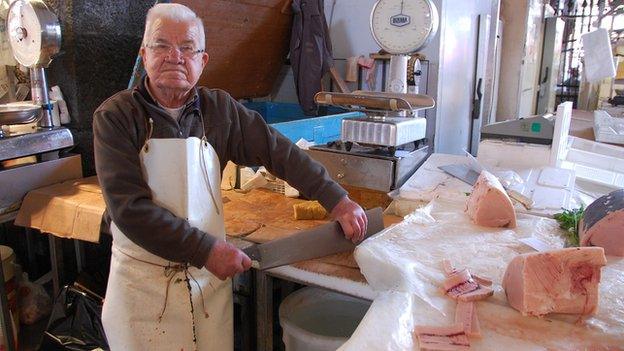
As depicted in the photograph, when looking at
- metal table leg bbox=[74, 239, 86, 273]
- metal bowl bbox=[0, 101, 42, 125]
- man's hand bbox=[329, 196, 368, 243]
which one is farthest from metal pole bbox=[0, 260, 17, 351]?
man's hand bbox=[329, 196, 368, 243]

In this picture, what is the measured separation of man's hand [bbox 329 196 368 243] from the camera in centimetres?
171

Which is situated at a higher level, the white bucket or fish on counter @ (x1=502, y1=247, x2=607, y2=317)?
fish on counter @ (x1=502, y1=247, x2=607, y2=317)

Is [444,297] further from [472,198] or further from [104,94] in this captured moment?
[104,94]

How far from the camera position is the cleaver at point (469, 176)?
1.95 m

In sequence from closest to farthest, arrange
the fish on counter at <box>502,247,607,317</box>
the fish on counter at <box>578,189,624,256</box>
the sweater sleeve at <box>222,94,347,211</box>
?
the fish on counter at <box>502,247,607,317</box> → the fish on counter at <box>578,189,624,256</box> → the sweater sleeve at <box>222,94,347,211</box>

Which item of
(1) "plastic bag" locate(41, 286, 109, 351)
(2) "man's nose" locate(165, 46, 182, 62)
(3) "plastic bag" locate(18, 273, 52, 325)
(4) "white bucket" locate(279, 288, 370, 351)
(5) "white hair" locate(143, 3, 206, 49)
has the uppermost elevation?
(5) "white hair" locate(143, 3, 206, 49)

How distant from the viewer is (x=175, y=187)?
5.28 ft

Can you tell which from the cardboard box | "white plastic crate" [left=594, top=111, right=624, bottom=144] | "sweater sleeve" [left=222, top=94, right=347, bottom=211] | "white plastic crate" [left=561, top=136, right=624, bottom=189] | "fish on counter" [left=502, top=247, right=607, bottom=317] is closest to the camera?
"fish on counter" [left=502, top=247, right=607, bottom=317]

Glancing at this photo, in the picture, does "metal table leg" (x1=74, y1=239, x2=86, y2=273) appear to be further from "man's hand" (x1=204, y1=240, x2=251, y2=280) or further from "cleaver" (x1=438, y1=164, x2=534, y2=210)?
"cleaver" (x1=438, y1=164, x2=534, y2=210)

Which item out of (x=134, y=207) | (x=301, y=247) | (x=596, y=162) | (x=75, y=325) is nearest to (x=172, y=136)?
(x=134, y=207)

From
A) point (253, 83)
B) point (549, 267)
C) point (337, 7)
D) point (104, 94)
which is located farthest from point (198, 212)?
point (337, 7)

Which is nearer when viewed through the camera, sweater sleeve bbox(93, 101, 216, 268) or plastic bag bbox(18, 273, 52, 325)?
sweater sleeve bbox(93, 101, 216, 268)

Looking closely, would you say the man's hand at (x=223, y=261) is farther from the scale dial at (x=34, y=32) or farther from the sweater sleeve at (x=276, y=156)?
the scale dial at (x=34, y=32)

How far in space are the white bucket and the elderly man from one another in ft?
0.98
